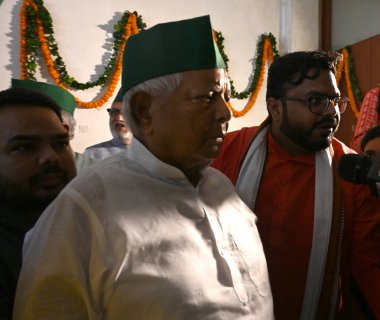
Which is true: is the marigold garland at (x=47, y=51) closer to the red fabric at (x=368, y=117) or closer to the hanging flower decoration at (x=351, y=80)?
the red fabric at (x=368, y=117)

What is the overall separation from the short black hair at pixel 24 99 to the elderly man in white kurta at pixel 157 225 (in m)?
0.33

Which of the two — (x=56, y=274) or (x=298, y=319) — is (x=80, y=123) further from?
(x=56, y=274)

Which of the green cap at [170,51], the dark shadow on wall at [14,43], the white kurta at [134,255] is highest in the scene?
the dark shadow on wall at [14,43]

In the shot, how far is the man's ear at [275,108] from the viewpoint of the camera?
1.63 metres

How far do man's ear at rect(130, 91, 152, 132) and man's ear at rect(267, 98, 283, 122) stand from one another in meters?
0.81

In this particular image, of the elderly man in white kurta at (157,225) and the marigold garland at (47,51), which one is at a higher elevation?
the marigold garland at (47,51)

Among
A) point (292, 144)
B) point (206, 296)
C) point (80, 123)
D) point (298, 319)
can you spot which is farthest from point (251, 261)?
point (80, 123)

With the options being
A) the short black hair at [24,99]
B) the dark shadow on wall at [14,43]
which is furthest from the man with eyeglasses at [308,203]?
the dark shadow on wall at [14,43]

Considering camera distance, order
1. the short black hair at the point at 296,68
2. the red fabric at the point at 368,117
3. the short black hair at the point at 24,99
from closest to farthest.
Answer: the short black hair at the point at 24,99 → the short black hair at the point at 296,68 → the red fabric at the point at 368,117

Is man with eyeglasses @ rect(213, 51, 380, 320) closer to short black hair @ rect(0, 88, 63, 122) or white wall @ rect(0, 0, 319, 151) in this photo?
short black hair @ rect(0, 88, 63, 122)

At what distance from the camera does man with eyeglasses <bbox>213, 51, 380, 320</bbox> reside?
1.44 metres

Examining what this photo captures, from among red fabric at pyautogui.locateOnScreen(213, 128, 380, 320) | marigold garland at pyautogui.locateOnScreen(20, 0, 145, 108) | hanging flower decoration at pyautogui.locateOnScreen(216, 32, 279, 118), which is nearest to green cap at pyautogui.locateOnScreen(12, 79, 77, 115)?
red fabric at pyautogui.locateOnScreen(213, 128, 380, 320)

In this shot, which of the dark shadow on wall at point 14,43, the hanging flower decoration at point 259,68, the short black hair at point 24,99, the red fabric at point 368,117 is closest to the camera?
the short black hair at point 24,99

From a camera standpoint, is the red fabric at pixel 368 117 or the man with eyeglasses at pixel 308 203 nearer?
the man with eyeglasses at pixel 308 203
